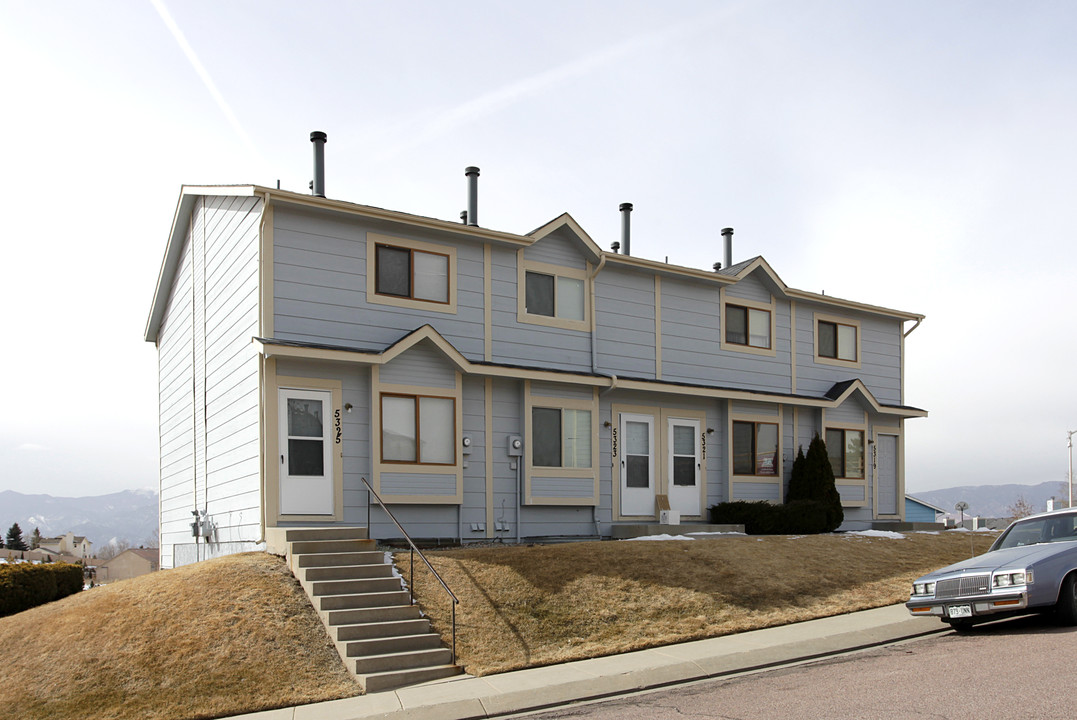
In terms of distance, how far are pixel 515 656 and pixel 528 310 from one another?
839cm

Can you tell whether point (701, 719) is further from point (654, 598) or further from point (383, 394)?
point (383, 394)

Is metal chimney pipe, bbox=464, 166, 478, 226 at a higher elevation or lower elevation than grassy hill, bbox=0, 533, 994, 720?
higher

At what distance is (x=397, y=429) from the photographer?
52.2 feet

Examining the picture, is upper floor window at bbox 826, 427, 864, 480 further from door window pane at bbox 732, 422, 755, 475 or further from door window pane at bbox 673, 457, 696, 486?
door window pane at bbox 673, 457, 696, 486

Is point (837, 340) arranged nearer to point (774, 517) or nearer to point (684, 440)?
point (684, 440)

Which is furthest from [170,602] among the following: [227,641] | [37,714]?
[37,714]

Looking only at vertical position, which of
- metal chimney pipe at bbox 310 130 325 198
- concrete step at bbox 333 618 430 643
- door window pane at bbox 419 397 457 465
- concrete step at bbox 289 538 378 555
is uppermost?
metal chimney pipe at bbox 310 130 325 198

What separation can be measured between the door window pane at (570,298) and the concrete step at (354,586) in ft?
24.9

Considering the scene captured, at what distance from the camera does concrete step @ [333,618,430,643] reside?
11008 mm

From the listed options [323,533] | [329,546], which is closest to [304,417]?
[323,533]

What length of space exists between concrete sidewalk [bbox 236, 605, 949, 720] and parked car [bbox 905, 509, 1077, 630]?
67cm

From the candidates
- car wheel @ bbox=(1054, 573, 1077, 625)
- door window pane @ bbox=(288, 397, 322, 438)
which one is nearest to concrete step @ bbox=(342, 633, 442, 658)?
door window pane @ bbox=(288, 397, 322, 438)

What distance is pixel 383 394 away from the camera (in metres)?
15.8

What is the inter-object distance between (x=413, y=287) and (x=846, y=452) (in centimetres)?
1228
